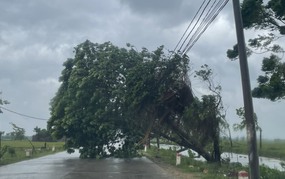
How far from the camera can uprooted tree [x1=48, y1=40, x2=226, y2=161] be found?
27.7 m

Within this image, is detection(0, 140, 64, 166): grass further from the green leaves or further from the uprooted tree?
the green leaves

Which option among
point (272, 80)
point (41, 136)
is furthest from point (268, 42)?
point (41, 136)

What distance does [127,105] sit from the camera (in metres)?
31.1

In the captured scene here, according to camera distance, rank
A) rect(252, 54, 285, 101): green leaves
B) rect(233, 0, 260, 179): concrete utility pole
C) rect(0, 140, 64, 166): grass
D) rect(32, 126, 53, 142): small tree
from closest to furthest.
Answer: rect(233, 0, 260, 179): concrete utility pole < rect(252, 54, 285, 101): green leaves < rect(0, 140, 64, 166): grass < rect(32, 126, 53, 142): small tree

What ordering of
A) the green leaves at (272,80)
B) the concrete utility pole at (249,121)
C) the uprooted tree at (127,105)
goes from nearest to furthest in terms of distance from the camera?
the concrete utility pole at (249,121), the green leaves at (272,80), the uprooted tree at (127,105)

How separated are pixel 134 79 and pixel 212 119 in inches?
231

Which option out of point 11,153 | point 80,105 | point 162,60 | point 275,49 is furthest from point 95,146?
point 275,49

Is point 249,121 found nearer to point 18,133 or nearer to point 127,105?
point 127,105

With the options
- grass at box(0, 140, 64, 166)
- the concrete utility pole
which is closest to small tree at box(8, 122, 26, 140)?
grass at box(0, 140, 64, 166)

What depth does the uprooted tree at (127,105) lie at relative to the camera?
27688 millimetres

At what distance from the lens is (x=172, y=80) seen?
91.2 ft

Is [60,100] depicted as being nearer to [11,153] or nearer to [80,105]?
[80,105]

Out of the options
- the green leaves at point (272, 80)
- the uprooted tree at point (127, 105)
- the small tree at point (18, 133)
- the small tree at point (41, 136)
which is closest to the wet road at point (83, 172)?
the uprooted tree at point (127, 105)

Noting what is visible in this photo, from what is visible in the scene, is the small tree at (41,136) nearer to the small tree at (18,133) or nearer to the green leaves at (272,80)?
the small tree at (18,133)
